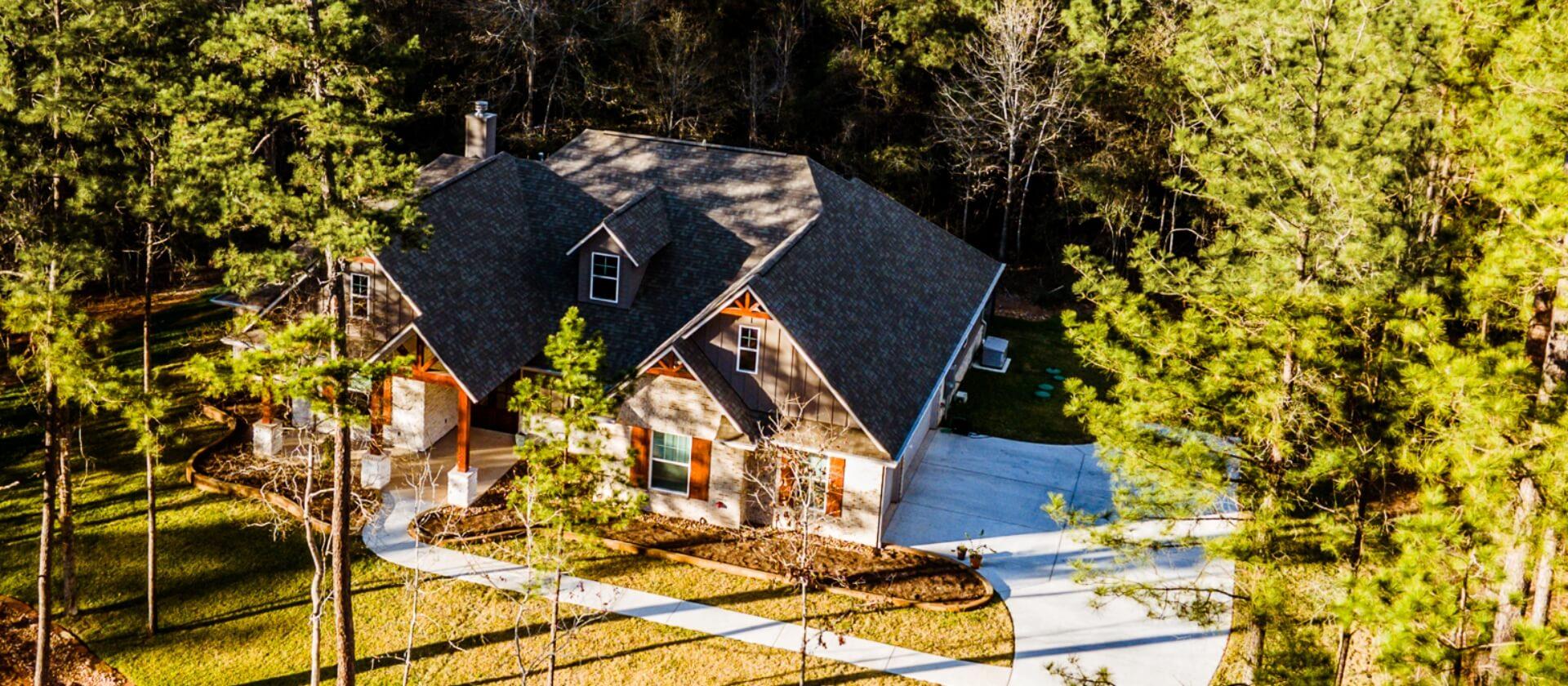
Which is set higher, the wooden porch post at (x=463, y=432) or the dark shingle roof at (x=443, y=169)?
the dark shingle roof at (x=443, y=169)

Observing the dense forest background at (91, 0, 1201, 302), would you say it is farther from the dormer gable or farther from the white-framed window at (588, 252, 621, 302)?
the white-framed window at (588, 252, 621, 302)

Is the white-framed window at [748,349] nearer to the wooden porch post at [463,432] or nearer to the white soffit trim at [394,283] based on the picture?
the wooden porch post at [463,432]

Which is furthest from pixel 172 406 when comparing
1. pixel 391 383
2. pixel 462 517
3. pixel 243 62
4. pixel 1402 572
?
pixel 1402 572

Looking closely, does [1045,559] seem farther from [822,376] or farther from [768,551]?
[822,376]

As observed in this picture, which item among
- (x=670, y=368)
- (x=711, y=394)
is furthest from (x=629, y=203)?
(x=711, y=394)

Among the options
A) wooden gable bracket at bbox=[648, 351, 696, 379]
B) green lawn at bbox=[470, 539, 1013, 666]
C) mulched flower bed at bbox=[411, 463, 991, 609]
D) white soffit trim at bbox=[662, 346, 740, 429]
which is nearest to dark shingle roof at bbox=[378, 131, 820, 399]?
wooden gable bracket at bbox=[648, 351, 696, 379]

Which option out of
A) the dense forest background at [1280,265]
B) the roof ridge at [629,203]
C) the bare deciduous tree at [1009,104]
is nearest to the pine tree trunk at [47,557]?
the dense forest background at [1280,265]

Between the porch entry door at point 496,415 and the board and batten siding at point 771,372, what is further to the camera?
the porch entry door at point 496,415
